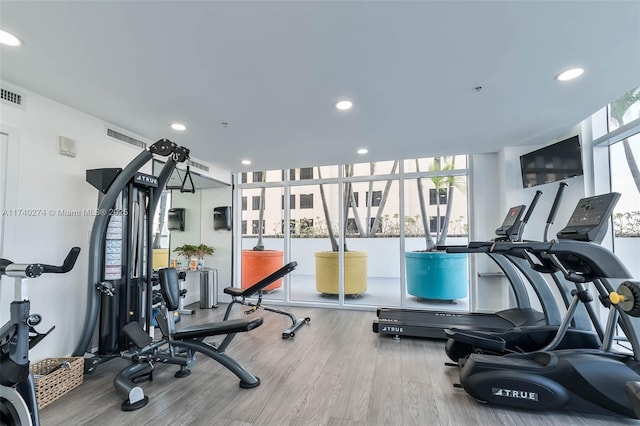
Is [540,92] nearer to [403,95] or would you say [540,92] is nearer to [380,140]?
[403,95]

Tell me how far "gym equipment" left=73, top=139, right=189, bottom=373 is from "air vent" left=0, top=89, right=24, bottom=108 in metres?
0.71

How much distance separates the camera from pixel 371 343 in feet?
10.8

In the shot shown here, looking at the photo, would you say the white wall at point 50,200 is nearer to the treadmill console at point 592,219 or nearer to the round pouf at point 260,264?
the round pouf at point 260,264

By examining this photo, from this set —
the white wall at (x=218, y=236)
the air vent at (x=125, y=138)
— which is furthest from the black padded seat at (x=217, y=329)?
the white wall at (x=218, y=236)

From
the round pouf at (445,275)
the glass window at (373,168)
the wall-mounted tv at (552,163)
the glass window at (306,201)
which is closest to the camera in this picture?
the wall-mounted tv at (552,163)

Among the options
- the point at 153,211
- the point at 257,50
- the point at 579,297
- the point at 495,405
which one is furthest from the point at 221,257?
the point at 579,297

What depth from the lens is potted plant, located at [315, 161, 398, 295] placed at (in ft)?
16.6

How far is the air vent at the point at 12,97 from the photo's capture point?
2.26 metres

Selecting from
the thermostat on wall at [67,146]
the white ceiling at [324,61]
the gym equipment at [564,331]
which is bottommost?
the gym equipment at [564,331]

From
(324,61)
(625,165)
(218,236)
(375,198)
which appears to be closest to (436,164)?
(375,198)

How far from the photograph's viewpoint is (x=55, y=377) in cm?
212

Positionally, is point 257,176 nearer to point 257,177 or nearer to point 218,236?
point 257,177

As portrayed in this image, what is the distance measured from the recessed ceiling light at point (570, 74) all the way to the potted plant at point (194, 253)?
550 cm

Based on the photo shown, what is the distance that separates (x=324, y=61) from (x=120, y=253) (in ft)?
8.65
